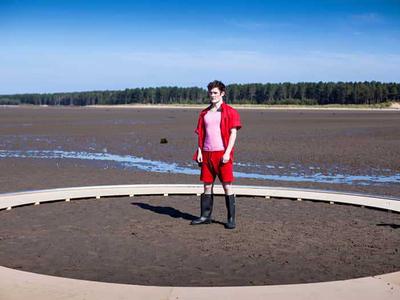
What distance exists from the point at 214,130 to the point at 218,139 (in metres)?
0.13

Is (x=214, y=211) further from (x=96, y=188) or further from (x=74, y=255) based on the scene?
(x=74, y=255)

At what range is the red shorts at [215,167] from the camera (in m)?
7.19

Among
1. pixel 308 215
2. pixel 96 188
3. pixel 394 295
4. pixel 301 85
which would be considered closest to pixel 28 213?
pixel 96 188

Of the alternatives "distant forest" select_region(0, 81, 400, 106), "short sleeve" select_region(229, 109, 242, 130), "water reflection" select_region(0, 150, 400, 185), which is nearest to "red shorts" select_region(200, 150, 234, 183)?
"short sleeve" select_region(229, 109, 242, 130)

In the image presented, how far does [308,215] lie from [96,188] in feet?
12.7

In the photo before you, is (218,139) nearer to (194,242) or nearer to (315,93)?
(194,242)

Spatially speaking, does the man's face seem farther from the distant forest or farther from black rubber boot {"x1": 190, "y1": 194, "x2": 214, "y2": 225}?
the distant forest

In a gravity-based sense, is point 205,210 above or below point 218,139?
below

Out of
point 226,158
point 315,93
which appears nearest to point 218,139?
point 226,158

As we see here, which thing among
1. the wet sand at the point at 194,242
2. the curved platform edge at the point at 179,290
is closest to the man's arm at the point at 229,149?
the wet sand at the point at 194,242

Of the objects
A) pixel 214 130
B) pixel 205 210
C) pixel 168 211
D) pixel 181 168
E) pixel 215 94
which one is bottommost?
pixel 181 168

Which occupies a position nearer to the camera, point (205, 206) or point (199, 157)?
point (199, 157)

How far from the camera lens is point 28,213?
825 centimetres

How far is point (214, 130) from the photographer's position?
7188mm
